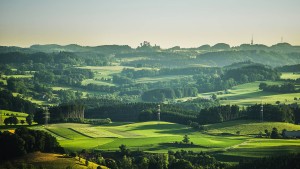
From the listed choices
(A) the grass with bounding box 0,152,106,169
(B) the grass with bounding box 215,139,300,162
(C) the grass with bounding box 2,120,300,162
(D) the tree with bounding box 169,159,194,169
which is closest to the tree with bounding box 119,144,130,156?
(C) the grass with bounding box 2,120,300,162

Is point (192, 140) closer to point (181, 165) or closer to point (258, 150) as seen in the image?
point (258, 150)

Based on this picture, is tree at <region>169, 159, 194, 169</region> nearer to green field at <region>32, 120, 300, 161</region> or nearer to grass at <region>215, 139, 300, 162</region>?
grass at <region>215, 139, 300, 162</region>

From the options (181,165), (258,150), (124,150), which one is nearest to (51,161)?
(181,165)

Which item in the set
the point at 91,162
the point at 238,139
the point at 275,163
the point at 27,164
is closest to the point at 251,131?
the point at 238,139

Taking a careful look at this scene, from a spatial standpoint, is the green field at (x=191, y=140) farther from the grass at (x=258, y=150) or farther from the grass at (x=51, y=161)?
the grass at (x=51, y=161)

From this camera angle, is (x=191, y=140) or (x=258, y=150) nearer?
(x=258, y=150)

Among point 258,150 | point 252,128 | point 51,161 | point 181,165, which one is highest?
point 252,128

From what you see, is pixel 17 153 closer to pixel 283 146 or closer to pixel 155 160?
pixel 155 160
